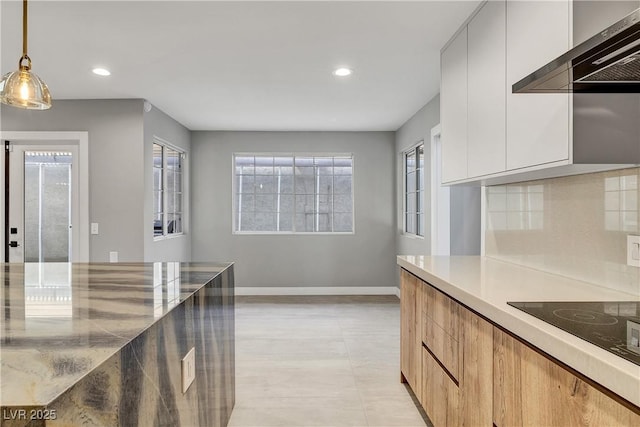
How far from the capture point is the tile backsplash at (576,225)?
1593 mm

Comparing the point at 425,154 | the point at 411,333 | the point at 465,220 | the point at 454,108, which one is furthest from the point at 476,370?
the point at 425,154

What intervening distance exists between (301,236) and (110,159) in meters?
2.83

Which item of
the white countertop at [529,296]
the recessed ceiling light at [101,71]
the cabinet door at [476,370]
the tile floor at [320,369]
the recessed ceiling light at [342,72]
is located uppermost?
the recessed ceiling light at [101,71]

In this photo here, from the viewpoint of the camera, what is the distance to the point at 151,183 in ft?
15.0

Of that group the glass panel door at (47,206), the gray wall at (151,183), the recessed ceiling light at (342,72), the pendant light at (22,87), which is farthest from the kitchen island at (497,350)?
the glass panel door at (47,206)

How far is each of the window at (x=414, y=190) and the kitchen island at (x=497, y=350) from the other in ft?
8.07

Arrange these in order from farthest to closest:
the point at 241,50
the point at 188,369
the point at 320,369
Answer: the point at 320,369 → the point at 241,50 → the point at 188,369

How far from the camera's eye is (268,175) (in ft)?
20.4

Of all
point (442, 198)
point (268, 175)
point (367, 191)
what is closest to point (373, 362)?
point (442, 198)

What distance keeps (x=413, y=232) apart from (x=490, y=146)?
3.46m

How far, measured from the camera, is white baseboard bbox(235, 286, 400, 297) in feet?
20.0

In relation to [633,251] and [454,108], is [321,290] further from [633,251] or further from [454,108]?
[633,251]

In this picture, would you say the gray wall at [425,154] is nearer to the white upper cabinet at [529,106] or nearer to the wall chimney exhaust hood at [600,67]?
the white upper cabinet at [529,106]

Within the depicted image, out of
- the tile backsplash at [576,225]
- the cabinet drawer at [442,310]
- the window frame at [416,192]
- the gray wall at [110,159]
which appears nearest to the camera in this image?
the tile backsplash at [576,225]
